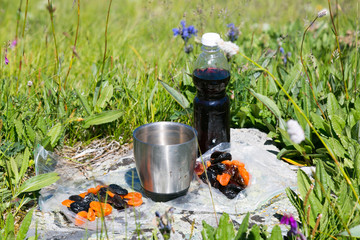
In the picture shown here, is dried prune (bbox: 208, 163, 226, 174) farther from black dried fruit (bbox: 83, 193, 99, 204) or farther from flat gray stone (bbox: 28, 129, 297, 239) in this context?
black dried fruit (bbox: 83, 193, 99, 204)

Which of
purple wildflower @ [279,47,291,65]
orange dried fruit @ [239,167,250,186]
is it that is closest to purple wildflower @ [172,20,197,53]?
purple wildflower @ [279,47,291,65]

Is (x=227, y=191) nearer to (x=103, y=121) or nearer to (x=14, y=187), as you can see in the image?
(x=103, y=121)

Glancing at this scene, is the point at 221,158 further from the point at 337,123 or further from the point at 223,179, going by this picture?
the point at 337,123

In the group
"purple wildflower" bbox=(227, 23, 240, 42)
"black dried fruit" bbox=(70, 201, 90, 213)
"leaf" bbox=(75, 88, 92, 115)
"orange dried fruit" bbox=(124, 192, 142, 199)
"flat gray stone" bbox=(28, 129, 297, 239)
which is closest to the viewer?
"flat gray stone" bbox=(28, 129, 297, 239)

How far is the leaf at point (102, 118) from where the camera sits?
2.57 metres

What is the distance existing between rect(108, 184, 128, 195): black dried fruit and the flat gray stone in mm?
91

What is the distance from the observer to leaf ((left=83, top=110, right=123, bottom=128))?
2.57m

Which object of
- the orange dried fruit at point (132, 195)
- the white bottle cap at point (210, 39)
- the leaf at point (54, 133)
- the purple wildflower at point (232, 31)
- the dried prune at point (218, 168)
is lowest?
the orange dried fruit at point (132, 195)

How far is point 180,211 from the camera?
2064mm

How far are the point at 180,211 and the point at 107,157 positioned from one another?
682 mm

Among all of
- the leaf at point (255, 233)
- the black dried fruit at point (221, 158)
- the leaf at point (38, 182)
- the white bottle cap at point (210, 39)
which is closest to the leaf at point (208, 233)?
the leaf at point (255, 233)

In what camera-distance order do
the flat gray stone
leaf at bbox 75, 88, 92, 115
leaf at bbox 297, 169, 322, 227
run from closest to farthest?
1. leaf at bbox 297, 169, 322, 227
2. the flat gray stone
3. leaf at bbox 75, 88, 92, 115

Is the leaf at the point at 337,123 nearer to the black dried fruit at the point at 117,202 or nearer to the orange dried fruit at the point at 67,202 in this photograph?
the black dried fruit at the point at 117,202

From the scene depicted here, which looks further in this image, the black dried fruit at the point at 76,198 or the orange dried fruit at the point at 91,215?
the black dried fruit at the point at 76,198
